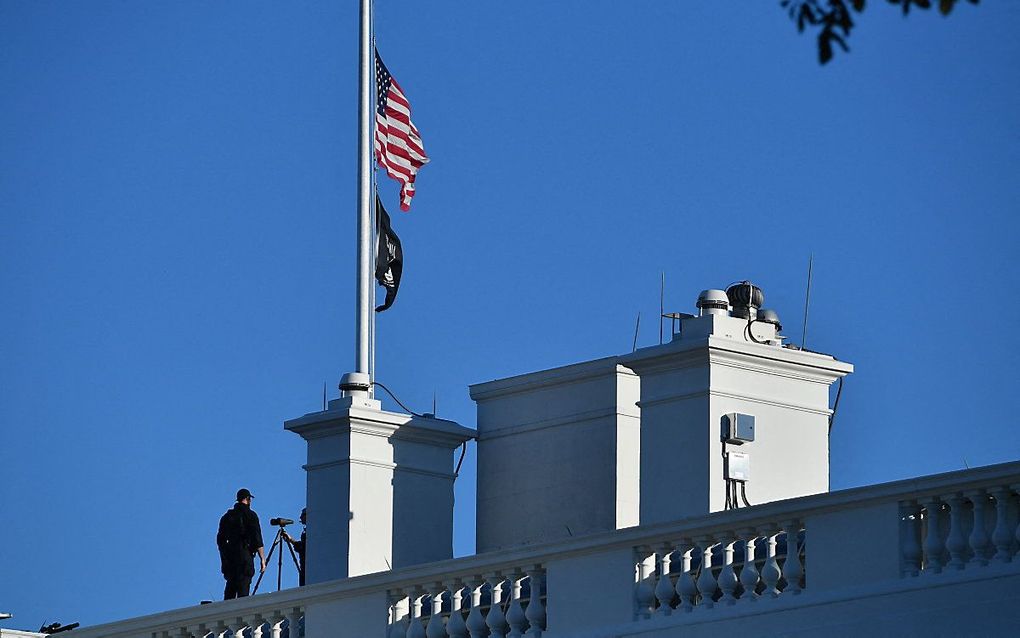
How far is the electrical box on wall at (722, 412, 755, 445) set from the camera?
1833 cm

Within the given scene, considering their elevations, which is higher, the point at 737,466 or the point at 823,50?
the point at 737,466

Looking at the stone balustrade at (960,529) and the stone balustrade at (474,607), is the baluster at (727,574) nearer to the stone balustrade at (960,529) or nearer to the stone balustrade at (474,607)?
the stone balustrade at (960,529)

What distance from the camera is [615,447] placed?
20.4 metres

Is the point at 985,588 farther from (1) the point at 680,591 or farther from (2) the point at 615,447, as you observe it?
(2) the point at 615,447

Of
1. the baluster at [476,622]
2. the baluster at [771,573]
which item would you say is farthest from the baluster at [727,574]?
the baluster at [476,622]

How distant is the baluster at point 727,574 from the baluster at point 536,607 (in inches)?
64.0

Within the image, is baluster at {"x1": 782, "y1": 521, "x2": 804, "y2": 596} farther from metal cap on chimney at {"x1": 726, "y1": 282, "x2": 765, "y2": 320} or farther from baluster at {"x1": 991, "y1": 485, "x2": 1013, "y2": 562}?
metal cap on chimney at {"x1": 726, "y1": 282, "x2": 765, "y2": 320}

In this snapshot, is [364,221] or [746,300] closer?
[746,300]

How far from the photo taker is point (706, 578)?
14.5 meters

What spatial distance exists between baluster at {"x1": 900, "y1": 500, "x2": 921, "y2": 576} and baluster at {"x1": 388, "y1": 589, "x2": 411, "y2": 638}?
4432 millimetres

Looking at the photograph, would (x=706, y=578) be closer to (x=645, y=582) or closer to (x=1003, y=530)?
(x=645, y=582)

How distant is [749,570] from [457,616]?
103 inches

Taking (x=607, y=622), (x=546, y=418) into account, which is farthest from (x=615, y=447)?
(x=607, y=622)

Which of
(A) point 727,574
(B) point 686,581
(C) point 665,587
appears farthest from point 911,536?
(C) point 665,587
